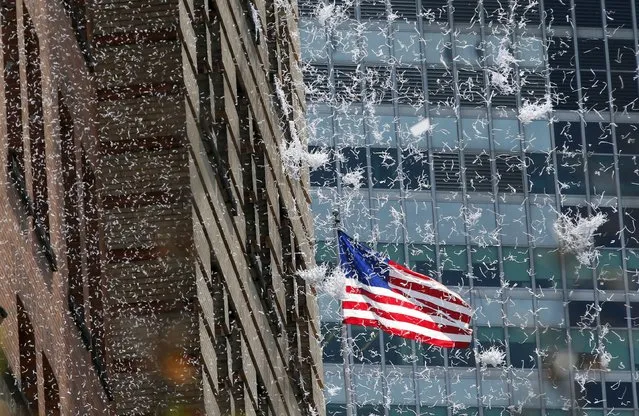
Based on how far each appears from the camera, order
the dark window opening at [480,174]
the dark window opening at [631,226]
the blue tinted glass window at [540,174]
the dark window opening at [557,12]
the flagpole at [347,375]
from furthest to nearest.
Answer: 1. the dark window opening at [557,12]
2. the dark window opening at [631,226]
3. the blue tinted glass window at [540,174]
4. the dark window opening at [480,174]
5. the flagpole at [347,375]

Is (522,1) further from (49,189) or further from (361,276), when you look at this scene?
(49,189)

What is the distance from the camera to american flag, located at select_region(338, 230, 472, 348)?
37.6 m

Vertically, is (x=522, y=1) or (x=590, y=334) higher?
(x=522, y=1)

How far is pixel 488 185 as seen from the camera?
293 ft

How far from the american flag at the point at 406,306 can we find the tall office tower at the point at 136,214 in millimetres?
3928

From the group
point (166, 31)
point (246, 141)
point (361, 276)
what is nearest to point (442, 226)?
point (361, 276)

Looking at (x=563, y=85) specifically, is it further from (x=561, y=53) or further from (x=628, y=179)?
(x=628, y=179)

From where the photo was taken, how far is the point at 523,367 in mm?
88188

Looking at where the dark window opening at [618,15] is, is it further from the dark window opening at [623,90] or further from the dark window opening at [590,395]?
the dark window opening at [590,395]

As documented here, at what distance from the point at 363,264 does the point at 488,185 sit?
4919 cm

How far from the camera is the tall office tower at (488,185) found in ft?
283

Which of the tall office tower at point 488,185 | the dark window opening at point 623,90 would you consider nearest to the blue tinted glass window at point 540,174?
the tall office tower at point 488,185

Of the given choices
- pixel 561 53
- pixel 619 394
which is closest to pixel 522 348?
pixel 619 394

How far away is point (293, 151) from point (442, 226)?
5056cm
